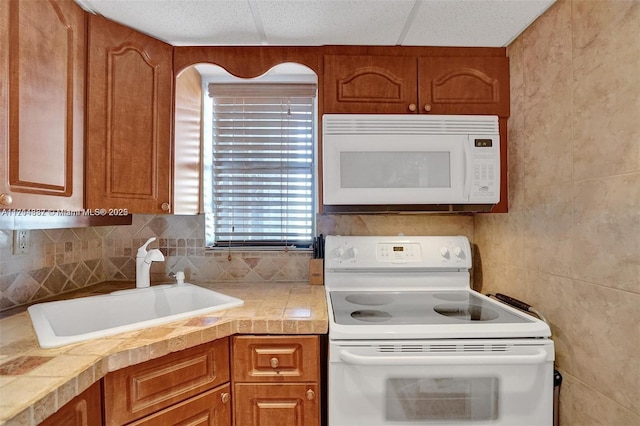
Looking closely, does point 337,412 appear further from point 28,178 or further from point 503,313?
point 28,178

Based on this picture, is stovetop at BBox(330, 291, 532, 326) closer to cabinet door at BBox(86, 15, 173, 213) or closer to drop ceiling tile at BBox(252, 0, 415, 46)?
cabinet door at BBox(86, 15, 173, 213)

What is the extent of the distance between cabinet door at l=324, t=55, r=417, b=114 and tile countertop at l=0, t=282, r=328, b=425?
35.7 inches

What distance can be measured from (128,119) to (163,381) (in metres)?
1.02

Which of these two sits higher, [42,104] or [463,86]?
[463,86]

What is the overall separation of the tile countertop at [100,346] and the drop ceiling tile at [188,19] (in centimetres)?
118

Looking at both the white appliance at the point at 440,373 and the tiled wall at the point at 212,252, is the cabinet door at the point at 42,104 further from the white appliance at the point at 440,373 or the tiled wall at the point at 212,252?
the white appliance at the point at 440,373

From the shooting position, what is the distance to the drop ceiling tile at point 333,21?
1.19m

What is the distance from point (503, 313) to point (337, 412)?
0.76 metres

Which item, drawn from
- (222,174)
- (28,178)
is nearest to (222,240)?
(222,174)

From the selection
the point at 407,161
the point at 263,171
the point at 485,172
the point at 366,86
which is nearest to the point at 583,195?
the point at 485,172

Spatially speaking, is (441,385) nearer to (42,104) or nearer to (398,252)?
(398,252)

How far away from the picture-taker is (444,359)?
1.06m

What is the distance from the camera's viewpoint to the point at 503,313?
4.13 feet

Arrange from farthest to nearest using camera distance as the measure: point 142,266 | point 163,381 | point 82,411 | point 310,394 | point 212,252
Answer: point 212,252
point 142,266
point 310,394
point 163,381
point 82,411
